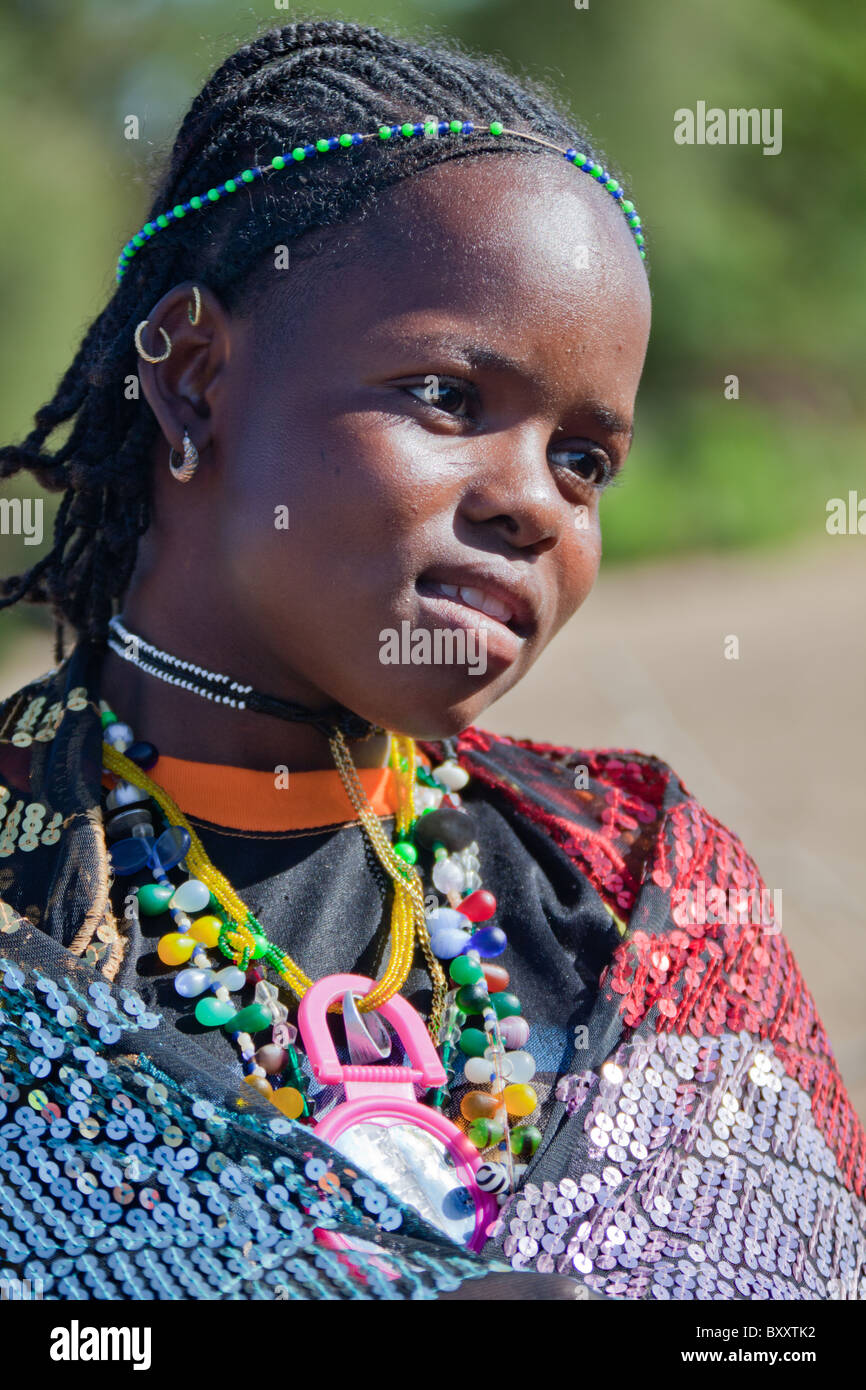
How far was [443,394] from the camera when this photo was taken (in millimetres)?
1726

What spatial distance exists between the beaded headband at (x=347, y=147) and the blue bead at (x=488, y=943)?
956 mm

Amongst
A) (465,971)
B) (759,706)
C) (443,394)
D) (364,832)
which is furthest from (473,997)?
(759,706)

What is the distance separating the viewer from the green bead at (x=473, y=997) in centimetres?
187

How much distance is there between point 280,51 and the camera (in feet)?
6.63

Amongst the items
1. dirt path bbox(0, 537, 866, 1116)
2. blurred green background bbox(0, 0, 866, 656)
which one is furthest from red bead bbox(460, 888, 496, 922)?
blurred green background bbox(0, 0, 866, 656)

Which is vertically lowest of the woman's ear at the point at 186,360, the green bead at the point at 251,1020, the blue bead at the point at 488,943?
the green bead at the point at 251,1020

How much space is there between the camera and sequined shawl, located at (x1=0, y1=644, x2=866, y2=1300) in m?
1.53

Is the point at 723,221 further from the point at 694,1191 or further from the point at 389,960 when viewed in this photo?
the point at 694,1191

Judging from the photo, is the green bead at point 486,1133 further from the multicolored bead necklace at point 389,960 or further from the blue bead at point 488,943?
the blue bead at point 488,943

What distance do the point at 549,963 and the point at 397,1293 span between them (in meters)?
0.58

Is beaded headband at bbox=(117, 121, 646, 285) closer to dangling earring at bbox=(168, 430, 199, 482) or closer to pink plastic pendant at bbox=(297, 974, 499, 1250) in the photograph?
dangling earring at bbox=(168, 430, 199, 482)

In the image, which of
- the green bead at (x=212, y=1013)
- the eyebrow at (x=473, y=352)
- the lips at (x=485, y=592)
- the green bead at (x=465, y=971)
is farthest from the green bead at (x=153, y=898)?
the eyebrow at (x=473, y=352)

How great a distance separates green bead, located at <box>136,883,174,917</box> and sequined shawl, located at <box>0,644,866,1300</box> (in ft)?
0.19
